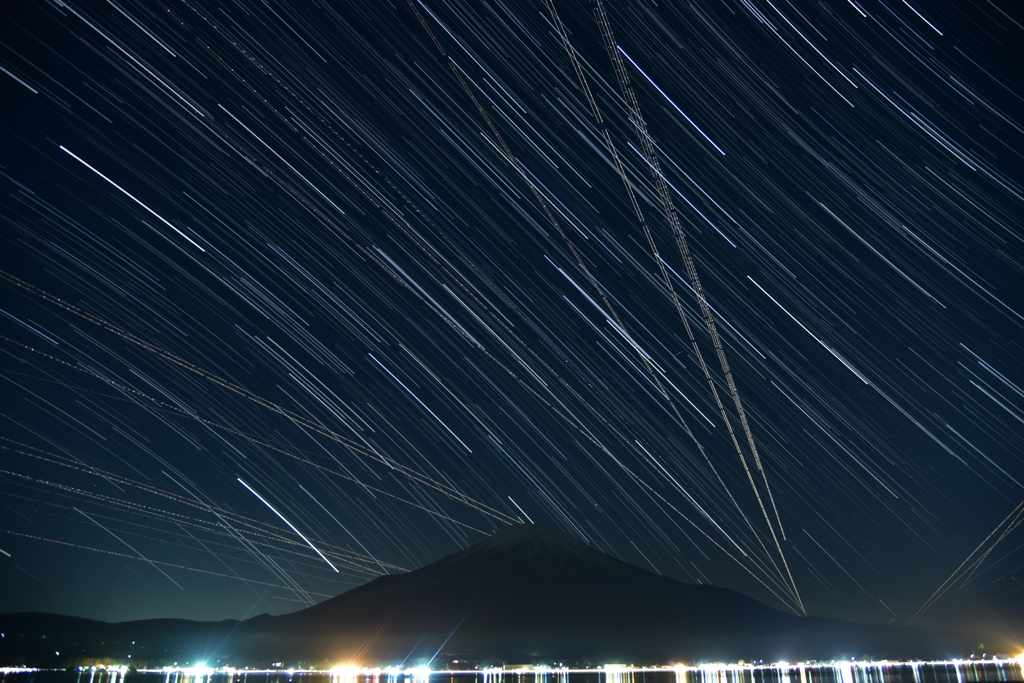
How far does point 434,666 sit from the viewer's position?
646 ft

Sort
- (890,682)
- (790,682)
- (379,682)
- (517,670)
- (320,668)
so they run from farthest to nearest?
(517,670), (320,668), (379,682), (790,682), (890,682)

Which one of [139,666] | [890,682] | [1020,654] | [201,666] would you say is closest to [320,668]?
[201,666]

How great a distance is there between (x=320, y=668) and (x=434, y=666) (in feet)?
107

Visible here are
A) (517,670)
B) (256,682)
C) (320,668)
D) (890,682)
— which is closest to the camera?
(890,682)

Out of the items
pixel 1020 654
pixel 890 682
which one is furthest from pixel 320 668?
pixel 1020 654

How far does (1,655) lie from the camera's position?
618 feet

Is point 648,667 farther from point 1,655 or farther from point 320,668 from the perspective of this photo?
point 1,655

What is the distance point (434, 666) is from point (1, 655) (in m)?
113

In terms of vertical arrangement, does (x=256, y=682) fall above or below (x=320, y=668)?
below

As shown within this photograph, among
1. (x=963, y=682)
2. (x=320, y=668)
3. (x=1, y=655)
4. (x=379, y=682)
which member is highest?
(x=1, y=655)

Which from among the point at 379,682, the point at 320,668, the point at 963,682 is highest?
the point at 320,668

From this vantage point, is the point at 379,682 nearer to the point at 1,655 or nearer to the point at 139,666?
the point at 139,666

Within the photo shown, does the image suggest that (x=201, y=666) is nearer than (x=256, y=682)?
No

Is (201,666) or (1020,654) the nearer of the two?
(201,666)
